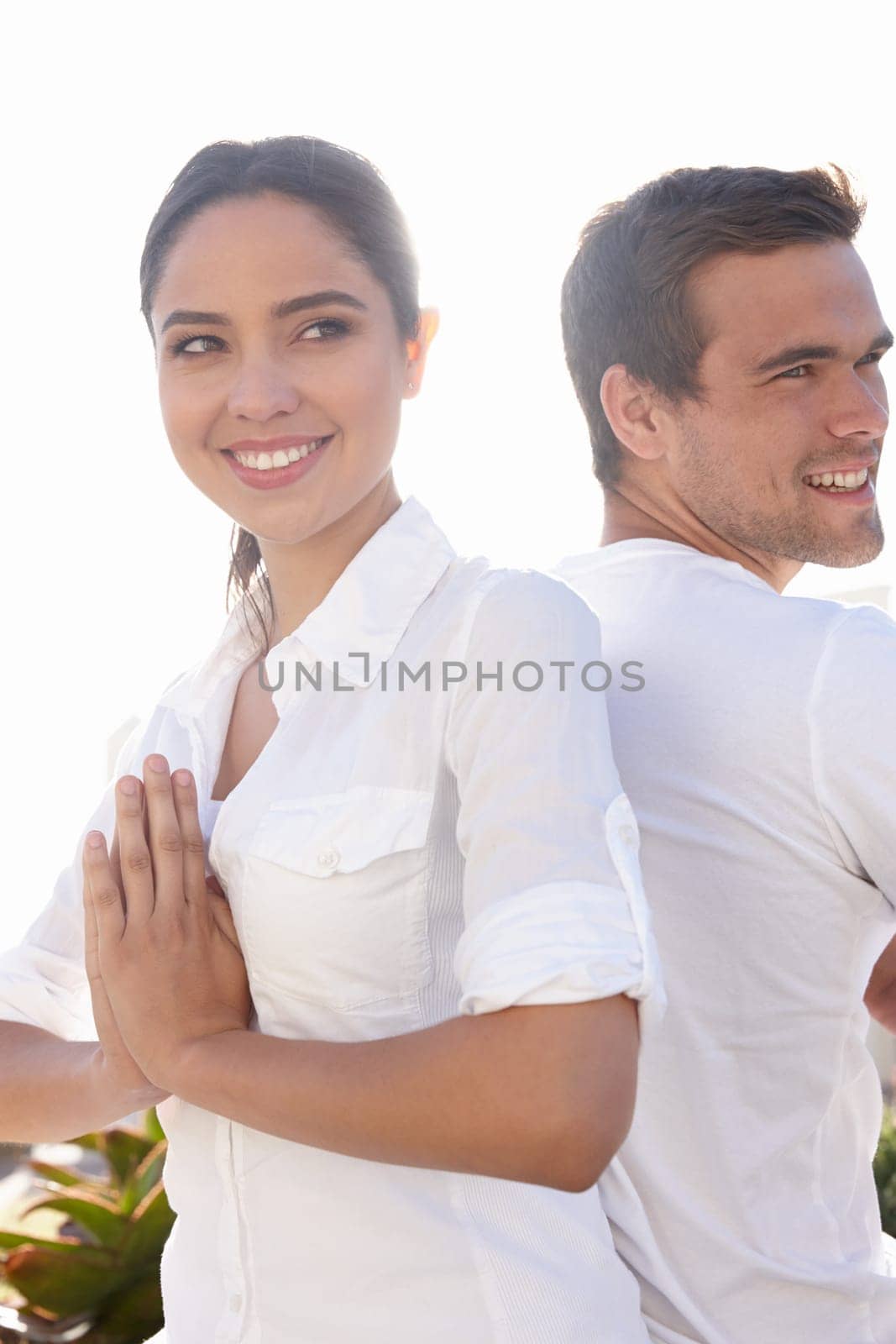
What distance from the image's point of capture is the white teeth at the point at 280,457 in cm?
149

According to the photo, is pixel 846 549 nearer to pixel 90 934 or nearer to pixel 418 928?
pixel 418 928

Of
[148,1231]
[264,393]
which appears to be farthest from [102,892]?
[148,1231]

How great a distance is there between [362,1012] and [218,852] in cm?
24

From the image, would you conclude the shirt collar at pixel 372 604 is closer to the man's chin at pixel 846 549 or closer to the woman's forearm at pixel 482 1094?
the woman's forearm at pixel 482 1094

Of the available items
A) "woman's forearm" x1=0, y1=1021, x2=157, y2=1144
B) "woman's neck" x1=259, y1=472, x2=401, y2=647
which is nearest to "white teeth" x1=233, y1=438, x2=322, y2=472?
"woman's neck" x1=259, y1=472, x2=401, y2=647

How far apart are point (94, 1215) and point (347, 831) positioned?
2264 mm

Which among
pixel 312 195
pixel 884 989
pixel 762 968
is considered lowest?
pixel 884 989

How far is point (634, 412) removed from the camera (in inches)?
78.5

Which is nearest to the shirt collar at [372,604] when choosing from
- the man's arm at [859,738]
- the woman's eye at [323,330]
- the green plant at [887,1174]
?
the woman's eye at [323,330]

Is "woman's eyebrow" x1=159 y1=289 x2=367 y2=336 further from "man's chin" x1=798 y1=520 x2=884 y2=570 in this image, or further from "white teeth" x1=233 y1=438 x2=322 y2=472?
"man's chin" x1=798 y1=520 x2=884 y2=570

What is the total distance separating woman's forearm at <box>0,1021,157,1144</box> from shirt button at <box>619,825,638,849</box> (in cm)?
66

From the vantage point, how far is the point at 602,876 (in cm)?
114

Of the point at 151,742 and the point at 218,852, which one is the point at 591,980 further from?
the point at 151,742

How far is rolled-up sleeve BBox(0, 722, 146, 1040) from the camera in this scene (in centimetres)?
163
